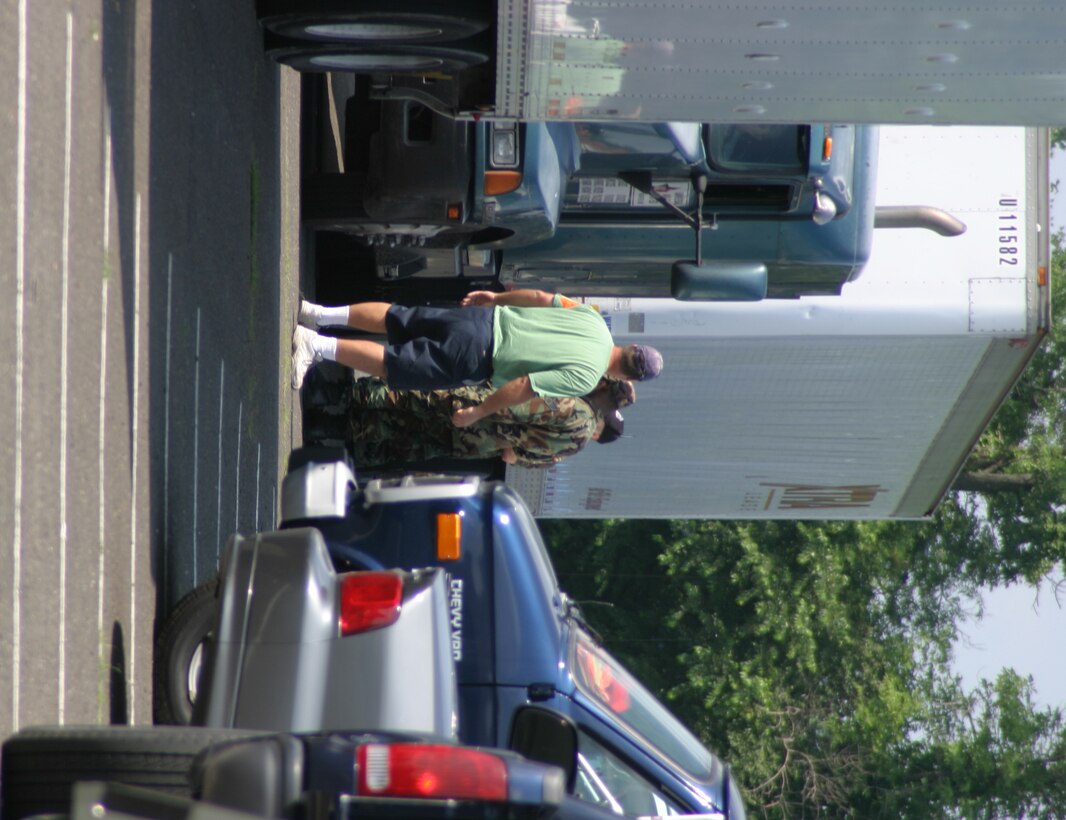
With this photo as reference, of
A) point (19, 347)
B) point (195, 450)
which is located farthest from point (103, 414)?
point (195, 450)

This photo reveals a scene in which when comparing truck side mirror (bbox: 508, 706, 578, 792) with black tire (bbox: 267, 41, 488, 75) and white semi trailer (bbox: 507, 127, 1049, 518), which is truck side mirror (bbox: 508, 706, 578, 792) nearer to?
black tire (bbox: 267, 41, 488, 75)

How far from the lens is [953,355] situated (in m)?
10.3

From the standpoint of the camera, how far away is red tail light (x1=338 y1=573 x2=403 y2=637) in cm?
434

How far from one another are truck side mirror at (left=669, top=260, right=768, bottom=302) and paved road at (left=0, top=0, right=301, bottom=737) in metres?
2.89

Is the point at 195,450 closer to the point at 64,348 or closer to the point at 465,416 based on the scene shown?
the point at 64,348

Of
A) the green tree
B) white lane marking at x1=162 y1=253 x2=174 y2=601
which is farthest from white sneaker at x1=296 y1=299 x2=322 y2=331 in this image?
the green tree

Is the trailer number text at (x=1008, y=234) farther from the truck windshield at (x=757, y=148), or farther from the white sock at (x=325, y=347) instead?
the white sock at (x=325, y=347)

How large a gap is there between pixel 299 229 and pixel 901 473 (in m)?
5.62

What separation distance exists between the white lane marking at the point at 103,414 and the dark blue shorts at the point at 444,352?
2194mm

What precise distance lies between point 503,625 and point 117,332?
1.72 meters

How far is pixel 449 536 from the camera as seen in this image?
5.25 metres

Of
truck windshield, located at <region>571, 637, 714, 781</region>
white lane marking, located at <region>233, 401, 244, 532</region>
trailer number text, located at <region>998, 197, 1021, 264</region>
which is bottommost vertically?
truck windshield, located at <region>571, 637, 714, 781</region>

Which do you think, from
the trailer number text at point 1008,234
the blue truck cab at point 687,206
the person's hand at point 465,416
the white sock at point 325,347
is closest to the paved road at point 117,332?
the white sock at point 325,347

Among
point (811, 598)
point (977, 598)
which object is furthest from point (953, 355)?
point (977, 598)
